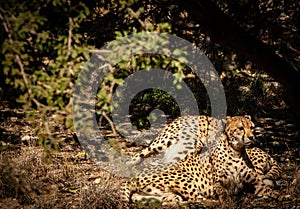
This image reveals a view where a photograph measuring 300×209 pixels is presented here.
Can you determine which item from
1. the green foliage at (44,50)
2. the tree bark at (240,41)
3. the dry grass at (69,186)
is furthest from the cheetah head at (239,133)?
the green foliage at (44,50)

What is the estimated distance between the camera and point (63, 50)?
351 centimetres

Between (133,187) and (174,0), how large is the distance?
1998mm

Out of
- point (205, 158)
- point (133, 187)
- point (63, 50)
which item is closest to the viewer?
point (63, 50)

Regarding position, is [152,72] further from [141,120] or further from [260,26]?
[260,26]

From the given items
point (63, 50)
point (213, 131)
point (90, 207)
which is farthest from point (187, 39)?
point (63, 50)

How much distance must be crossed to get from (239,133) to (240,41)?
2113mm

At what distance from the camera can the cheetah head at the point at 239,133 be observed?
19.8 feet

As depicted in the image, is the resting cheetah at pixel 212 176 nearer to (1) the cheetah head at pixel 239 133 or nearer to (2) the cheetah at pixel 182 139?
(1) the cheetah head at pixel 239 133

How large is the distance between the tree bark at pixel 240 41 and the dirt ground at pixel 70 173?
156cm

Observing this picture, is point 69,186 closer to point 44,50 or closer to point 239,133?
point 239,133

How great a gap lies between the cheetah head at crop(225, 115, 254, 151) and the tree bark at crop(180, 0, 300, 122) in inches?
70.6

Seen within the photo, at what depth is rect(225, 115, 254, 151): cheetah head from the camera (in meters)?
6.03

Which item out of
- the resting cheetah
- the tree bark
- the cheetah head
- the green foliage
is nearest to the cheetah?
the resting cheetah

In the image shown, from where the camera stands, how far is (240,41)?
416cm
